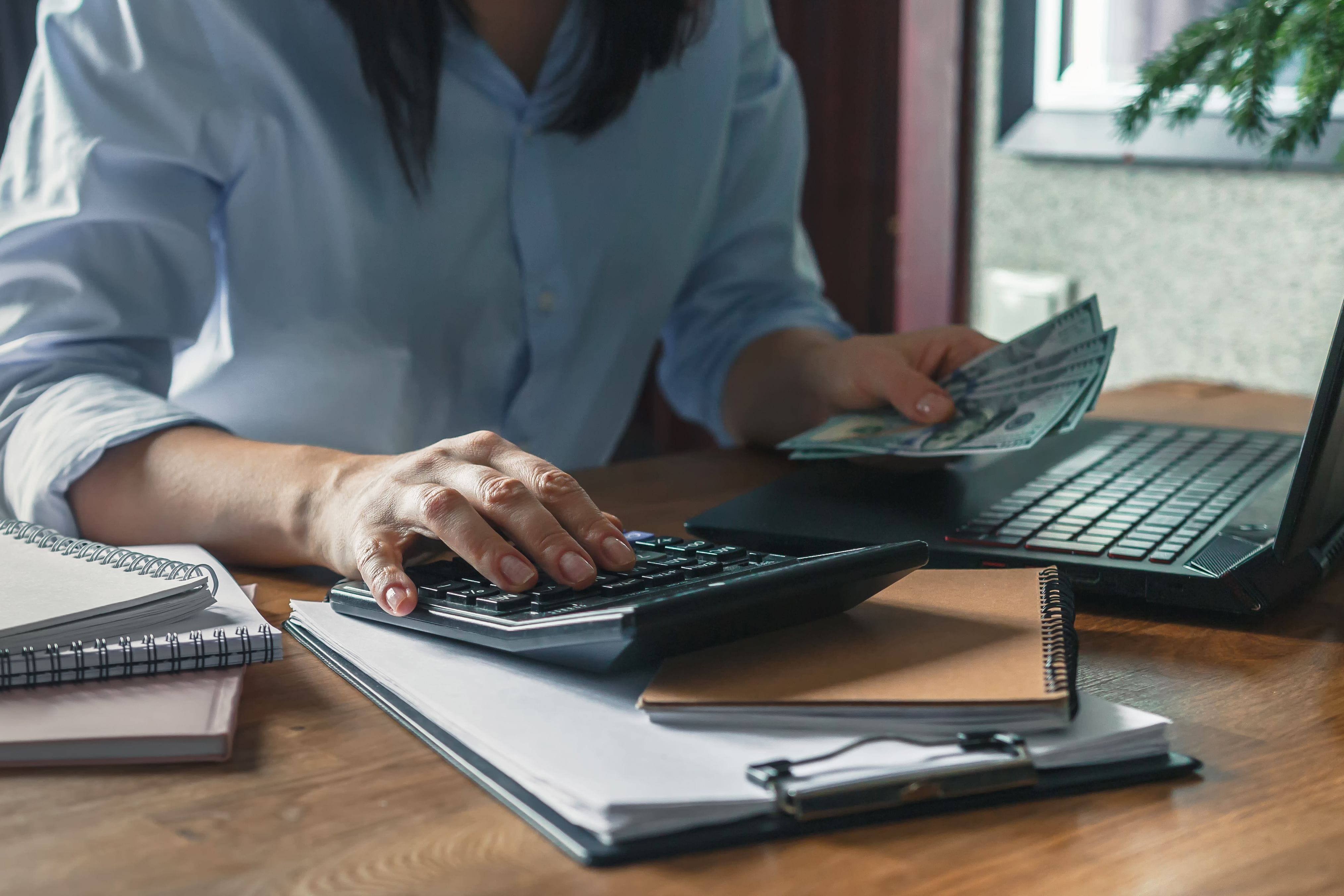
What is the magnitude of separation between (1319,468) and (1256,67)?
512 mm

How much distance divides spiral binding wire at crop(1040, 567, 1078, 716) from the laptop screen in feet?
0.36

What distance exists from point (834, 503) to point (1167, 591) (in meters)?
0.22

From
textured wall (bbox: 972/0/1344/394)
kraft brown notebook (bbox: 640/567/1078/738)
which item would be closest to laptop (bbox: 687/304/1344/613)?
kraft brown notebook (bbox: 640/567/1078/738)

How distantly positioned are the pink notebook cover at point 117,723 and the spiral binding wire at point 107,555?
76 millimetres

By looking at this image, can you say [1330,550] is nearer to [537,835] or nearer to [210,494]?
[537,835]

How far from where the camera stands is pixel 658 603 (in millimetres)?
429

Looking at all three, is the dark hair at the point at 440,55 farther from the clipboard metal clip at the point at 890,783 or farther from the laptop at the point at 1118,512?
the clipboard metal clip at the point at 890,783

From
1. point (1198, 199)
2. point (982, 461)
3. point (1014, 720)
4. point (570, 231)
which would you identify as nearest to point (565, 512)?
point (1014, 720)

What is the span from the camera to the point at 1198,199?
1481mm

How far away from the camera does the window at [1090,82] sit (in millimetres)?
1448

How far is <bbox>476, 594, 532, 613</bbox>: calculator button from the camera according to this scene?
488 millimetres

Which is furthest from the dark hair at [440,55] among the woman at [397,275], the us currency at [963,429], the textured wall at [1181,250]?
the textured wall at [1181,250]

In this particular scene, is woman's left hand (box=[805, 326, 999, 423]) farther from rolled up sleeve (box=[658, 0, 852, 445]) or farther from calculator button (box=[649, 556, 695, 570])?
calculator button (box=[649, 556, 695, 570])

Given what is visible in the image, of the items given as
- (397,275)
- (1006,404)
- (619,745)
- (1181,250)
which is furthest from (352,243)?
(1181,250)
